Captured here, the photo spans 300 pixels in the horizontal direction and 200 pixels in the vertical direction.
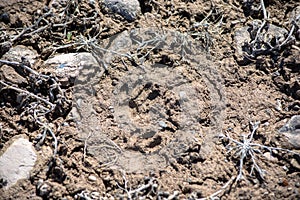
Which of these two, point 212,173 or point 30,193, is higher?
point 212,173

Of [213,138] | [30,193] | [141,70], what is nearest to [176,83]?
[141,70]

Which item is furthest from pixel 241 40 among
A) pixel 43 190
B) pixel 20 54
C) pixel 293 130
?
pixel 43 190

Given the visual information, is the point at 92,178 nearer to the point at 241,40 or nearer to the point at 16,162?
the point at 16,162

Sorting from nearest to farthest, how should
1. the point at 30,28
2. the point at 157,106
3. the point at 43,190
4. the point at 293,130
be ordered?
the point at 43,190, the point at 293,130, the point at 157,106, the point at 30,28

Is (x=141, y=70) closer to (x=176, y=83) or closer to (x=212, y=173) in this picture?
(x=176, y=83)

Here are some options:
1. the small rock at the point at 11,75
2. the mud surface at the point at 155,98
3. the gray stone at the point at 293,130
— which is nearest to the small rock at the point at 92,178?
the mud surface at the point at 155,98

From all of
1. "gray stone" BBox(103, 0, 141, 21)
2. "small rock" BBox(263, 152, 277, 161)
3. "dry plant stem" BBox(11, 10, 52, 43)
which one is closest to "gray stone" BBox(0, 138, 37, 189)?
"dry plant stem" BBox(11, 10, 52, 43)
